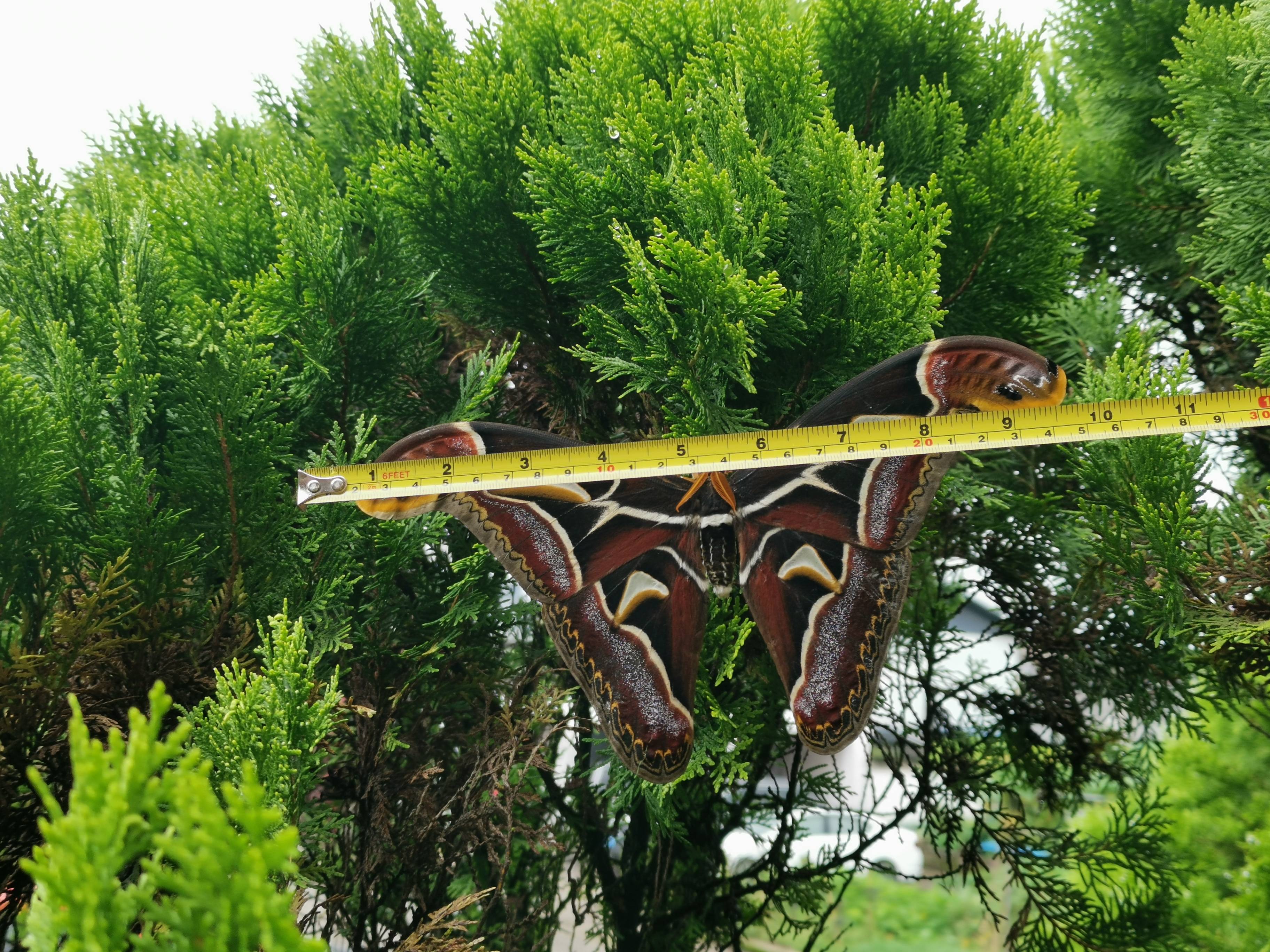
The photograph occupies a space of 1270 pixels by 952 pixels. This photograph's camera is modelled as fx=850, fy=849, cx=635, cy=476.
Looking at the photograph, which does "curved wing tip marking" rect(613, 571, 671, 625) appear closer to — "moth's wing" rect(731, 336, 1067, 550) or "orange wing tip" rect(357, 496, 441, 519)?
"moth's wing" rect(731, 336, 1067, 550)

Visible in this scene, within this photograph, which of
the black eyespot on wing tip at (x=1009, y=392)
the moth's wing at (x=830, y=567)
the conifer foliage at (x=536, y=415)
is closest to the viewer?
the black eyespot on wing tip at (x=1009, y=392)

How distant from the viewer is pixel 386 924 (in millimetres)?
2195

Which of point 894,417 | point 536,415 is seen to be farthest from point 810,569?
point 536,415

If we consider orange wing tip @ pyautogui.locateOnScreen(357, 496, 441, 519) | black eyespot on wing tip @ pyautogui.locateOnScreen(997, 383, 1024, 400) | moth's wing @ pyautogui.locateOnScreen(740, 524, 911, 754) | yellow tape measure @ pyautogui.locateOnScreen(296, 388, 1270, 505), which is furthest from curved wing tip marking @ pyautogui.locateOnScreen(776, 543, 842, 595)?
orange wing tip @ pyautogui.locateOnScreen(357, 496, 441, 519)

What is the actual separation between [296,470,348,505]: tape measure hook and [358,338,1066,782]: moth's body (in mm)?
170

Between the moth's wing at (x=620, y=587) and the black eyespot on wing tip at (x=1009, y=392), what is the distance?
2.10 ft

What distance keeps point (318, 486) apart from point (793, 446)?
913 millimetres

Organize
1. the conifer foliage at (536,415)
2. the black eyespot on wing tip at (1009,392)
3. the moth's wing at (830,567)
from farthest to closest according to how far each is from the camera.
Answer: the conifer foliage at (536,415)
the moth's wing at (830,567)
the black eyespot on wing tip at (1009,392)

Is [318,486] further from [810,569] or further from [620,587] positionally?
[810,569]

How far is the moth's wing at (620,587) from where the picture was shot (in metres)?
1.74

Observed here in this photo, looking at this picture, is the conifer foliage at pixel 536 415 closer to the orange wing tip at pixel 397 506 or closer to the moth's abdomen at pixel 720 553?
the moth's abdomen at pixel 720 553

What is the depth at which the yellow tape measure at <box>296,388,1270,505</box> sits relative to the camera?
1.57 meters

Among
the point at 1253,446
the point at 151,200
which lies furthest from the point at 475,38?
the point at 1253,446

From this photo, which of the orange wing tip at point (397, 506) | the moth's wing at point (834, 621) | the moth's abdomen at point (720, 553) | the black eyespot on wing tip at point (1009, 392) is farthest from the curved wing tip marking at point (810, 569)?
the orange wing tip at point (397, 506)
